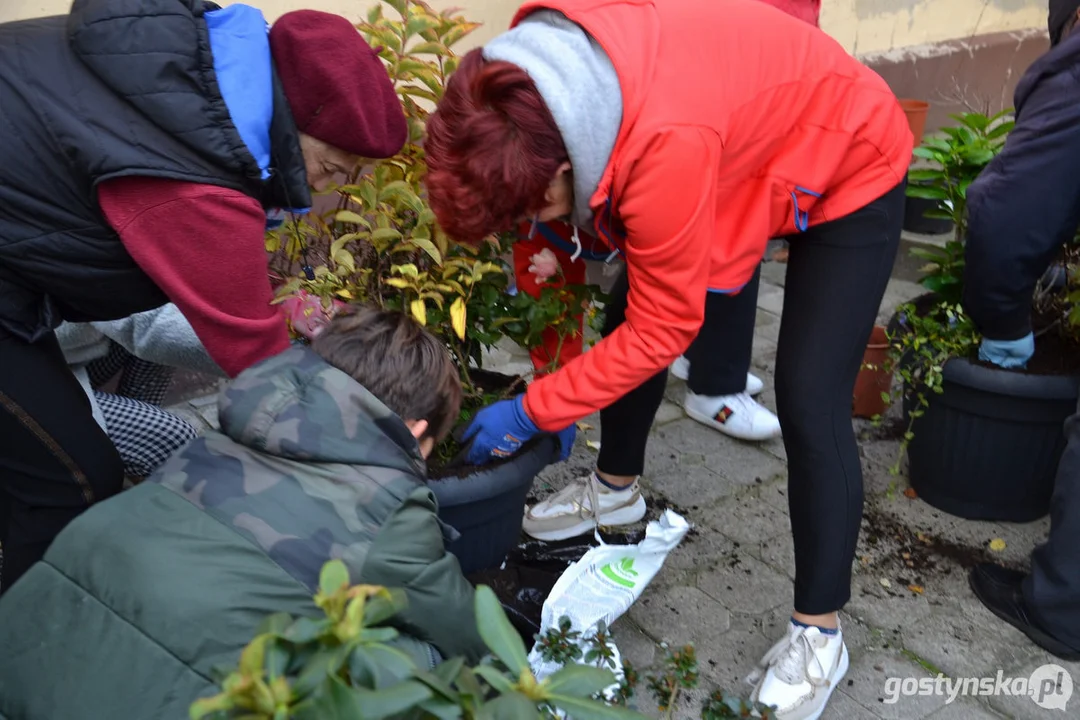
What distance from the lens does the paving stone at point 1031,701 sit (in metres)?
2.29

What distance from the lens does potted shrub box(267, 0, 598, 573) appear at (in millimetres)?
2182

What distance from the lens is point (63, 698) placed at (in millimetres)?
1357

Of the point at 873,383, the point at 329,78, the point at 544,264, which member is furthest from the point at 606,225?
the point at 873,383

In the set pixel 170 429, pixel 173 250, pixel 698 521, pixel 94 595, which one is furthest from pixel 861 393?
pixel 94 595

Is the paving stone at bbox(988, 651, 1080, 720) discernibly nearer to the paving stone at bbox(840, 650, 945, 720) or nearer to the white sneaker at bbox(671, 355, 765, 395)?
the paving stone at bbox(840, 650, 945, 720)

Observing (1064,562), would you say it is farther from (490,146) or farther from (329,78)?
(329,78)

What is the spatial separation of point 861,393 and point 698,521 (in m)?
0.94

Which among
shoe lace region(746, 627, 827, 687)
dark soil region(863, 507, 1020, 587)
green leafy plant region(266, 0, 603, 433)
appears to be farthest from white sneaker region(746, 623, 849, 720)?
green leafy plant region(266, 0, 603, 433)

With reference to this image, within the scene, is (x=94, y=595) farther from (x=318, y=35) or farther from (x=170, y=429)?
(x=170, y=429)

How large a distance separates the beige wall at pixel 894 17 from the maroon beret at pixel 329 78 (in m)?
1.73

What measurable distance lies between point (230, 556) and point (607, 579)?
105 centimetres

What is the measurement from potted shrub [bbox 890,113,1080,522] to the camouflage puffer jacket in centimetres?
182

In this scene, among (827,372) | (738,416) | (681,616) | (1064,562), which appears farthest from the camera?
(738,416)

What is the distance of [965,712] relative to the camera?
7.54 ft
